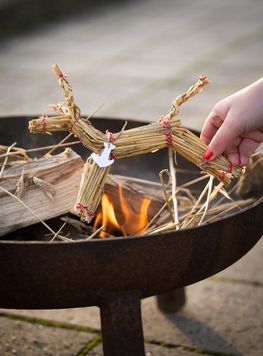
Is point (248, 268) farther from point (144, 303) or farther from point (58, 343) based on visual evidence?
point (58, 343)

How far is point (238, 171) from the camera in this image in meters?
2.19

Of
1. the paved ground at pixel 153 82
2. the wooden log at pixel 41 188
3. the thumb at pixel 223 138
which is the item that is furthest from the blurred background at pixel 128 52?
the thumb at pixel 223 138

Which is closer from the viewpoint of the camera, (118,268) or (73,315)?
(118,268)

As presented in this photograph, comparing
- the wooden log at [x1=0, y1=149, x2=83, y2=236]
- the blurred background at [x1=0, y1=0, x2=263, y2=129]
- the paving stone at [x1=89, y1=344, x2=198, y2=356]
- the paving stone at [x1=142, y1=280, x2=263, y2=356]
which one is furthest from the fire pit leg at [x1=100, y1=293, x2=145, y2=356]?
the blurred background at [x1=0, y1=0, x2=263, y2=129]

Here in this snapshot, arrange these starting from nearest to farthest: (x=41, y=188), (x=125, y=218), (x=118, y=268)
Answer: (x=118, y=268) → (x=41, y=188) → (x=125, y=218)

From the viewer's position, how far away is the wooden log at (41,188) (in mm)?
2166

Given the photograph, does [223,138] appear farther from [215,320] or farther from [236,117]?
[215,320]

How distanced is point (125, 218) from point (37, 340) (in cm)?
61

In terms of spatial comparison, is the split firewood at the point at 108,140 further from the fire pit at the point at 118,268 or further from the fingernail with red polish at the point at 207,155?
the fire pit at the point at 118,268

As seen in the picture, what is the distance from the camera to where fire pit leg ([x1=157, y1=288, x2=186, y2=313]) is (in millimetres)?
2920

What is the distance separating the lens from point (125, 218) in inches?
98.0

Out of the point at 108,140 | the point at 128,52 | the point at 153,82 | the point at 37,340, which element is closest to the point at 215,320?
the point at 37,340

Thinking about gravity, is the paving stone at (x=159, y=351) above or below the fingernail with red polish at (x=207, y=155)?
below

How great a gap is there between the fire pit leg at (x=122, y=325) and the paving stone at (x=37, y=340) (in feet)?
2.34
